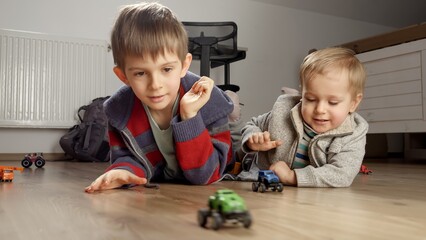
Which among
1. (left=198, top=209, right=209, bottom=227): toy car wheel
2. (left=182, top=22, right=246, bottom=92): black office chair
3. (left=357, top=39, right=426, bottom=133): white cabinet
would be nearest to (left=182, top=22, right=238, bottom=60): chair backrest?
(left=182, top=22, right=246, bottom=92): black office chair

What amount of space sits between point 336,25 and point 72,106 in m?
2.73

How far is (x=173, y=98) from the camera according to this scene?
115 centimetres

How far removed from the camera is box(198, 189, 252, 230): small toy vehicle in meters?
0.55

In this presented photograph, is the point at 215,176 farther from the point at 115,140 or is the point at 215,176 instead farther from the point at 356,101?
the point at 356,101

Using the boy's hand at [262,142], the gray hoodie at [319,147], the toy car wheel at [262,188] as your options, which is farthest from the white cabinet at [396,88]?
the toy car wheel at [262,188]

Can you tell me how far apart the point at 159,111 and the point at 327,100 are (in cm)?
49

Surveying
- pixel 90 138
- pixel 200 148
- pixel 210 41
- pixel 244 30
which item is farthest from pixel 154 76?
pixel 244 30

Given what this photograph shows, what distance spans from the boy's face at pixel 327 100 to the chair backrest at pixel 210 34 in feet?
4.99

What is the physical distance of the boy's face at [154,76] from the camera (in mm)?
1034

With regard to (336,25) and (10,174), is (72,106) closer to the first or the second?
(10,174)

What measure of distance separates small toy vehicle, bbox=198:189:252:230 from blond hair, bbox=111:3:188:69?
1.77ft

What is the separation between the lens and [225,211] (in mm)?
554

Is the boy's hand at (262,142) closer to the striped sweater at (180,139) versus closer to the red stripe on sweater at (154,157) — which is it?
the striped sweater at (180,139)

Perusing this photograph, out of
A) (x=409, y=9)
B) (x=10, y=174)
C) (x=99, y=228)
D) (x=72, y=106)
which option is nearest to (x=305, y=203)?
(x=99, y=228)
